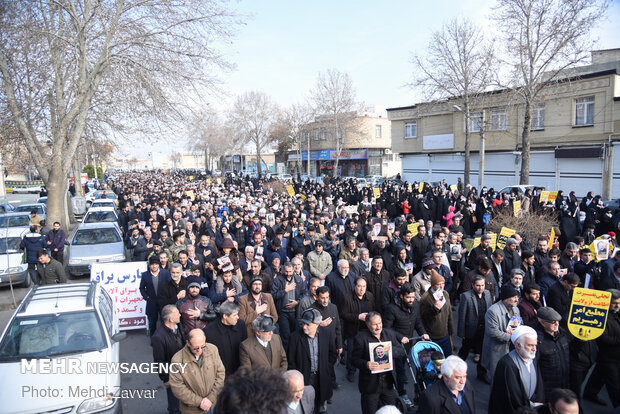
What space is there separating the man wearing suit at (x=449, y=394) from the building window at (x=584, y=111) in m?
29.1

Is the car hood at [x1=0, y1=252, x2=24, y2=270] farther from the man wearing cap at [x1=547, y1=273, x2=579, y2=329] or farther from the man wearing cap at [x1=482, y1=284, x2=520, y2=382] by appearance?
the man wearing cap at [x1=547, y1=273, x2=579, y2=329]

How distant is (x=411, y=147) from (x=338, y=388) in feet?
121

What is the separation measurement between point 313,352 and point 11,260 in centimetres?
1045

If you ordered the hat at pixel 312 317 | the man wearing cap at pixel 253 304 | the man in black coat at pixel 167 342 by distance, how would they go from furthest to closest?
1. the man wearing cap at pixel 253 304
2. the man in black coat at pixel 167 342
3. the hat at pixel 312 317

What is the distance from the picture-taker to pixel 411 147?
132ft

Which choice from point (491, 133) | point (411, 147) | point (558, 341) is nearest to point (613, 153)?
point (491, 133)

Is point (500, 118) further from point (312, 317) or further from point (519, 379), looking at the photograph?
point (312, 317)

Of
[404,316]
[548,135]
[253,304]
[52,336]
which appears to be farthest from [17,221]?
[548,135]

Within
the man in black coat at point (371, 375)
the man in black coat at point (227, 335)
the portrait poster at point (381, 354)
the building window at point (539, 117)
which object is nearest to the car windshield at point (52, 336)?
the man in black coat at point (227, 335)

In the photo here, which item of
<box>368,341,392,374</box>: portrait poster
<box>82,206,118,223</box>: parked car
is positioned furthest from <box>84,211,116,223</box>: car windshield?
<box>368,341,392,374</box>: portrait poster

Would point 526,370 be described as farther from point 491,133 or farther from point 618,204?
point 491,133

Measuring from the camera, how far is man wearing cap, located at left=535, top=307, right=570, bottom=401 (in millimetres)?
4398

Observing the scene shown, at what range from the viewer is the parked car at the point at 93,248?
1096cm

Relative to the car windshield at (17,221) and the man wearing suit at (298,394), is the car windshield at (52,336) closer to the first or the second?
the man wearing suit at (298,394)
